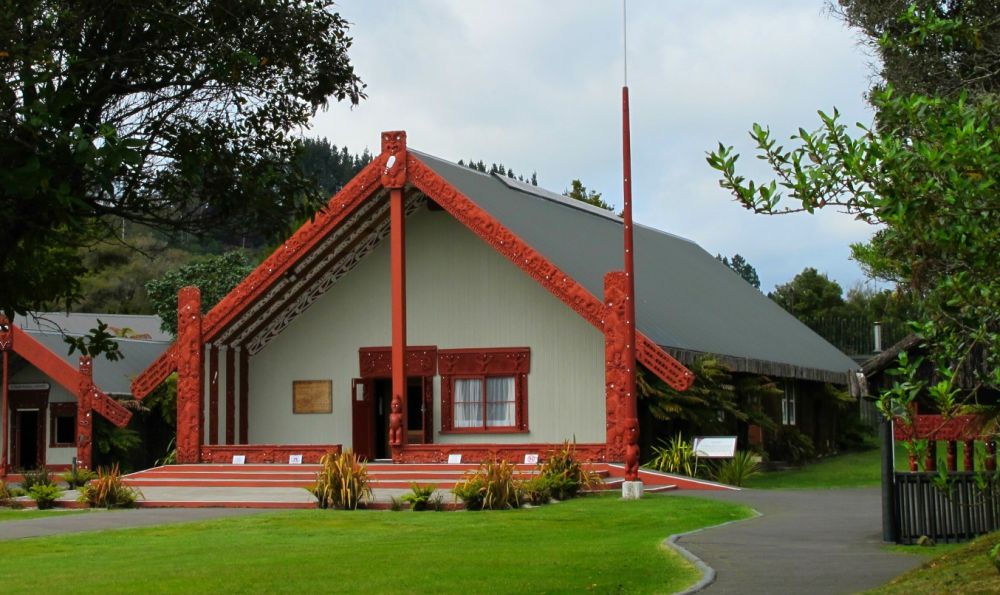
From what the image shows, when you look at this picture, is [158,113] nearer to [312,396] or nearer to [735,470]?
[735,470]

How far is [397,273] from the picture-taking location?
27688 millimetres

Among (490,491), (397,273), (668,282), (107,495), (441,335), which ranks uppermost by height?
(668,282)

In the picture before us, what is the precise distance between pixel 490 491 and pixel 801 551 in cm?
685

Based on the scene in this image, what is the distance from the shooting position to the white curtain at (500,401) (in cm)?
2930

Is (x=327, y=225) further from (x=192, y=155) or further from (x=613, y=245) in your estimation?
(x=192, y=155)

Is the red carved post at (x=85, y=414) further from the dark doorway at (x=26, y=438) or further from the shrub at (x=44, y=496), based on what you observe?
the shrub at (x=44, y=496)

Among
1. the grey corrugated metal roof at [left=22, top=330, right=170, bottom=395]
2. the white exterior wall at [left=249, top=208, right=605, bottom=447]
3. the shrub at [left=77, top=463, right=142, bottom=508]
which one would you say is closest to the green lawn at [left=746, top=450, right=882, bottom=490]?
the white exterior wall at [left=249, top=208, right=605, bottom=447]

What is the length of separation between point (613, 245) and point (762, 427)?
657 centimetres

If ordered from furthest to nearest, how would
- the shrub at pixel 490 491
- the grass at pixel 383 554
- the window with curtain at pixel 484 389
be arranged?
the window with curtain at pixel 484 389
the shrub at pixel 490 491
the grass at pixel 383 554

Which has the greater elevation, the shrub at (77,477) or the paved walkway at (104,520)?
the shrub at (77,477)

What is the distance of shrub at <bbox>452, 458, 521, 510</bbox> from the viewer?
1992 centimetres

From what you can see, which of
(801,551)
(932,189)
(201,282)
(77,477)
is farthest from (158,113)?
(201,282)

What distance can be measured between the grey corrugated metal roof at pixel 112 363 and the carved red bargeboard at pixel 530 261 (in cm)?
999

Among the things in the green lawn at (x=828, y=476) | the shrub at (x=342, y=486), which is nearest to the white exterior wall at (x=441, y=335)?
the green lawn at (x=828, y=476)
